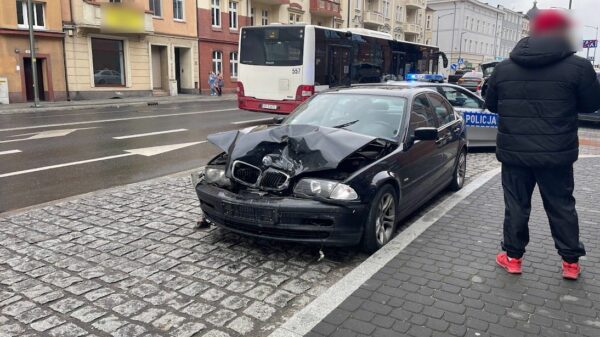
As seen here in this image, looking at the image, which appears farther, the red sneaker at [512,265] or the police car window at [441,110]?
the police car window at [441,110]

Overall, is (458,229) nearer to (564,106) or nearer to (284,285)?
(564,106)

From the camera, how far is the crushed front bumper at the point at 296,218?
4.20m

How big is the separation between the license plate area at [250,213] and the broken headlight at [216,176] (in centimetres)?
28

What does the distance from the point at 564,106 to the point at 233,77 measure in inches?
1337

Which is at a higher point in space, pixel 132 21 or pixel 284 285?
pixel 132 21

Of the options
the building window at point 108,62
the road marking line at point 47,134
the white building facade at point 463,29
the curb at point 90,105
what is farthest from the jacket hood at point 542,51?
the white building facade at point 463,29

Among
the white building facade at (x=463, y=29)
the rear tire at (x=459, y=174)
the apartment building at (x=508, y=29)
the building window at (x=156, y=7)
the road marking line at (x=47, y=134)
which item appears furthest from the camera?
the apartment building at (x=508, y=29)

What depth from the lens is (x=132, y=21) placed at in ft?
91.1

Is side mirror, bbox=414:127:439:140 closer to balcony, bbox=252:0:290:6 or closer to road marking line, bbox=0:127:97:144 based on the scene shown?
road marking line, bbox=0:127:97:144

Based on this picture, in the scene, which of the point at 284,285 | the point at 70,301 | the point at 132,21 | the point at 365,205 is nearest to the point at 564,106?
the point at 365,205

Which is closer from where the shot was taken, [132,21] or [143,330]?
[143,330]

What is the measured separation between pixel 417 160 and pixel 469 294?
1.92 meters

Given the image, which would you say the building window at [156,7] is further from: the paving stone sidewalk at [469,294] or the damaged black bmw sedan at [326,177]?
the paving stone sidewalk at [469,294]

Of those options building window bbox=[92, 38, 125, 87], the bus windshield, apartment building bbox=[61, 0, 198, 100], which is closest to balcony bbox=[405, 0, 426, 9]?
apartment building bbox=[61, 0, 198, 100]
